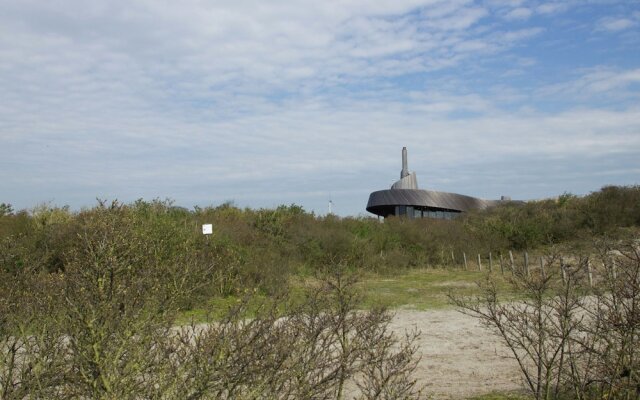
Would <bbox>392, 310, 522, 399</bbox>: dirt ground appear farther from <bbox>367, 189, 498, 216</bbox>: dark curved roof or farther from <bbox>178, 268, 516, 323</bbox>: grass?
<bbox>367, 189, 498, 216</bbox>: dark curved roof

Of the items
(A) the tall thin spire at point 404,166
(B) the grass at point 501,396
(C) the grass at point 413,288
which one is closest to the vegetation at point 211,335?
(B) the grass at point 501,396

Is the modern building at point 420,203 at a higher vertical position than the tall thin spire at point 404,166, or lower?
lower

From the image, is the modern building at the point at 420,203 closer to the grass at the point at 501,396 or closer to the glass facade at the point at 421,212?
the glass facade at the point at 421,212

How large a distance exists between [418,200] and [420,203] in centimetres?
32

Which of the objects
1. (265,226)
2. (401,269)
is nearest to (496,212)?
(401,269)

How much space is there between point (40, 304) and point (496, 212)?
34.4 m

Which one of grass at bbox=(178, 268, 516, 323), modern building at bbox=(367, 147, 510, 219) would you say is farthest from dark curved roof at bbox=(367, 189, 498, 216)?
grass at bbox=(178, 268, 516, 323)

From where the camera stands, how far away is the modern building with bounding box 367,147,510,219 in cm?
4469

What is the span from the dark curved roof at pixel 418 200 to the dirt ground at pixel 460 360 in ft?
101

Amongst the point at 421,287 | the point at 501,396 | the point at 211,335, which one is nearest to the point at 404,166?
the point at 421,287

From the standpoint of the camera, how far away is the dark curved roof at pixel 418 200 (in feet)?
146

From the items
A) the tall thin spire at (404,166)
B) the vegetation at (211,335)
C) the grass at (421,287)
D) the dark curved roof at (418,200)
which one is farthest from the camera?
the tall thin spire at (404,166)

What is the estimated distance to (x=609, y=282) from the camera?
544 cm

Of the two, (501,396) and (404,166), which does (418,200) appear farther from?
(501,396)
